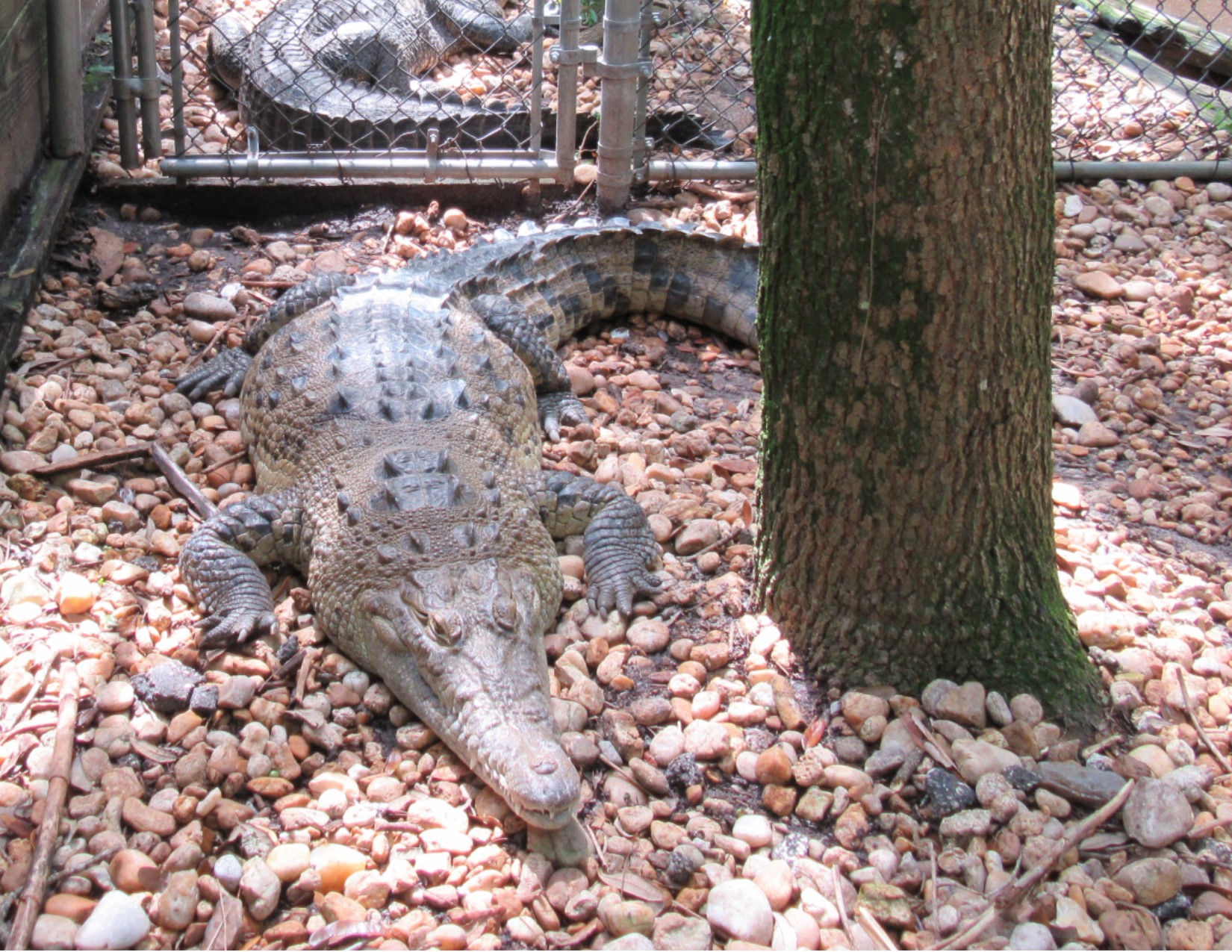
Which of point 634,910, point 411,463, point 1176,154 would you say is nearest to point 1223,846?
point 634,910

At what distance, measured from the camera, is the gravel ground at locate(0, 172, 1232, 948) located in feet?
6.87

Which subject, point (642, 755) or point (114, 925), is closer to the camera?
point (114, 925)

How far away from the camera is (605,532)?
122 inches

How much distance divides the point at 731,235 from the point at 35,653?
2939mm

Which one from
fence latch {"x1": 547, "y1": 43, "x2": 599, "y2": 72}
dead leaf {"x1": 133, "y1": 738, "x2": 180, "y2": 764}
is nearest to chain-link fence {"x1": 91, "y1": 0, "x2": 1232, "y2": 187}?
fence latch {"x1": 547, "y1": 43, "x2": 599, "y2": 72}

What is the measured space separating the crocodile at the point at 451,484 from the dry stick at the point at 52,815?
1.09 feet

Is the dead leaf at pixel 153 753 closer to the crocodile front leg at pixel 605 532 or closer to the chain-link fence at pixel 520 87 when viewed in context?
the crocodile front leg at pixel 605 532

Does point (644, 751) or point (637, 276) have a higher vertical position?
point (637, 276)

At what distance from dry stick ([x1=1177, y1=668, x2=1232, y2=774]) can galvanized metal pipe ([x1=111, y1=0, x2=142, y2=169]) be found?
4.16 meters

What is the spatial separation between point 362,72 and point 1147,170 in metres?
4.41

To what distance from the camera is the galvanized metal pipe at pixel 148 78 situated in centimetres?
440

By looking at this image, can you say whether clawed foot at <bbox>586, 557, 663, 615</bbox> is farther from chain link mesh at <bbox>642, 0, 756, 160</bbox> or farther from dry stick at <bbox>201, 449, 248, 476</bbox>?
chain link mesh at <bbox>642, 0, 756, 160</bbox>

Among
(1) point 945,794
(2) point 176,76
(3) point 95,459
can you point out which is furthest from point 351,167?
(1) point 945,794

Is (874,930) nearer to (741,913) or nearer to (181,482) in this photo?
(741,913)
